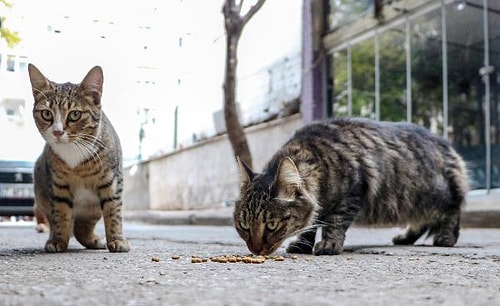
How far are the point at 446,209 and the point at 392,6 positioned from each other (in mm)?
5207

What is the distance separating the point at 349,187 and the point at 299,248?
1.33 feet

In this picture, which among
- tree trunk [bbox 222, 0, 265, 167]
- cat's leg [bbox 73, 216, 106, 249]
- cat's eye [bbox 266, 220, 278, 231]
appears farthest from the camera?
tree trunk [bbox 222, 0, 265, 167]

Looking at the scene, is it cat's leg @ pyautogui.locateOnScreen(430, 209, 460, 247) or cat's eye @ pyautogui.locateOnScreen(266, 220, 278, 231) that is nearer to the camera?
cat's eye @ pyautogui.locateOnScreen(266, 220, 278, 231)

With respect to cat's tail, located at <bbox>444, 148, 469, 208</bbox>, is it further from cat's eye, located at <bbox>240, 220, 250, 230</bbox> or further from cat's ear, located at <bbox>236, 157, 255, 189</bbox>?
cat's eye, located at <bbox>240, 220, 250, 230</bbox>

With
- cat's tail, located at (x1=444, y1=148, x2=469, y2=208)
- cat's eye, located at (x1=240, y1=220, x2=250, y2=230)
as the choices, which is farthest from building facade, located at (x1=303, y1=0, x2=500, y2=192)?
cat's eye, located at (x1=240, y1=220, x2=250, y2=230)

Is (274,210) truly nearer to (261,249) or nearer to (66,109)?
(261,249)

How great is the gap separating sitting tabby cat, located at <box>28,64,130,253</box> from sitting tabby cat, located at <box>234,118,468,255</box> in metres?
0.64

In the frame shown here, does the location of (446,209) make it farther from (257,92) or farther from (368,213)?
(257,92)

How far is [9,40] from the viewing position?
5.23 meters

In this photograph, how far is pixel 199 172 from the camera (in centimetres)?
1318

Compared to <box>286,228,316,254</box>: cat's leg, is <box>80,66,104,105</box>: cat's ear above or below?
above

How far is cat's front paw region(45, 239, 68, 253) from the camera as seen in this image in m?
3.25

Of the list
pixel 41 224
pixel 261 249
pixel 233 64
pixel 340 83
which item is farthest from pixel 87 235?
pixel 340 83

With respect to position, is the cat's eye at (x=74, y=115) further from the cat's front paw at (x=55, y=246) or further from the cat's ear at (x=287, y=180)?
the cat's ear at (x=287, y=180)
